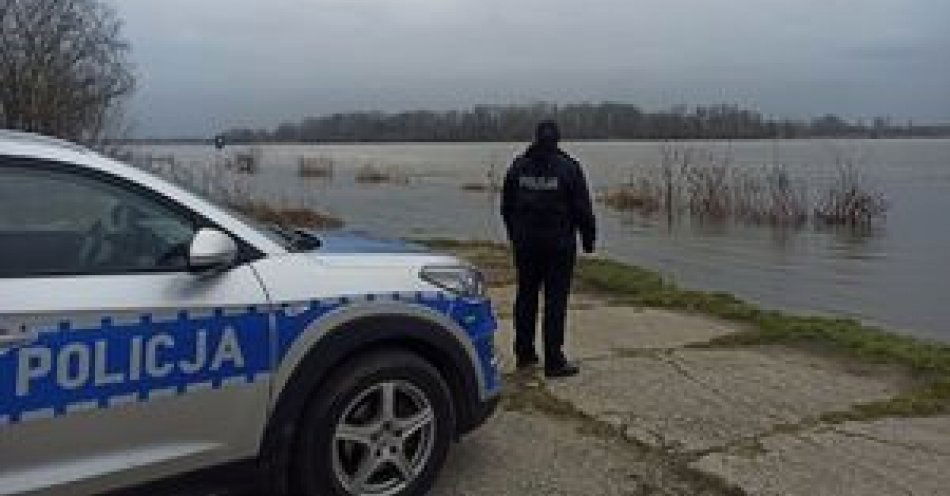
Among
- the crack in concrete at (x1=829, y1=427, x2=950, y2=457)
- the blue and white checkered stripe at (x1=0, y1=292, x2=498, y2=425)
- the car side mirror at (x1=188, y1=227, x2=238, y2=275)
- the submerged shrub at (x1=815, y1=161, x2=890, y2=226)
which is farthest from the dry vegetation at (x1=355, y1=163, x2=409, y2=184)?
the car side mirror at (x1=188, y1=227, x2=238, y2=275)

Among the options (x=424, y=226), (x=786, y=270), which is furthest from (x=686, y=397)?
(x=424, y=226)

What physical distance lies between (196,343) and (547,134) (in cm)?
375

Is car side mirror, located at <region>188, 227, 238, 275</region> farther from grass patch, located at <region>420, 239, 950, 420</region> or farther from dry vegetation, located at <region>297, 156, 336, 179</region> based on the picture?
dry vegetation, located at <region>297, 156, 336, 179</region>

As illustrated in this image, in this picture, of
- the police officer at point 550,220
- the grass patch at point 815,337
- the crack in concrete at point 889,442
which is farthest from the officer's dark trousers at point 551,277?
the crack in concrete at point 889,442

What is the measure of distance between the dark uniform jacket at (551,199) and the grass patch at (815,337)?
186 cm

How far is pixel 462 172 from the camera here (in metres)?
69.8

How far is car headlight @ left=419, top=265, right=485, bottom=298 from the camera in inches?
195

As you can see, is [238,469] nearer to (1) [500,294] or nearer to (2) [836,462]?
(2) [836,462]

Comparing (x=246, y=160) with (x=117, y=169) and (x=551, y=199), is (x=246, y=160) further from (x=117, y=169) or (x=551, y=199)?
(x=117, y=169)

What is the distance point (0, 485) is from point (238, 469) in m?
0.92

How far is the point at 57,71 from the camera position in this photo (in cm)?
3272

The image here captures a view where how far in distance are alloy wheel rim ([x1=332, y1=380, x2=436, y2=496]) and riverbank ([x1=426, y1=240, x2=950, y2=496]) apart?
32 cm

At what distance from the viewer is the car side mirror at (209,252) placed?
156 inches

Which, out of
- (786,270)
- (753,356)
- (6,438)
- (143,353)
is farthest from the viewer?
(786,270)
